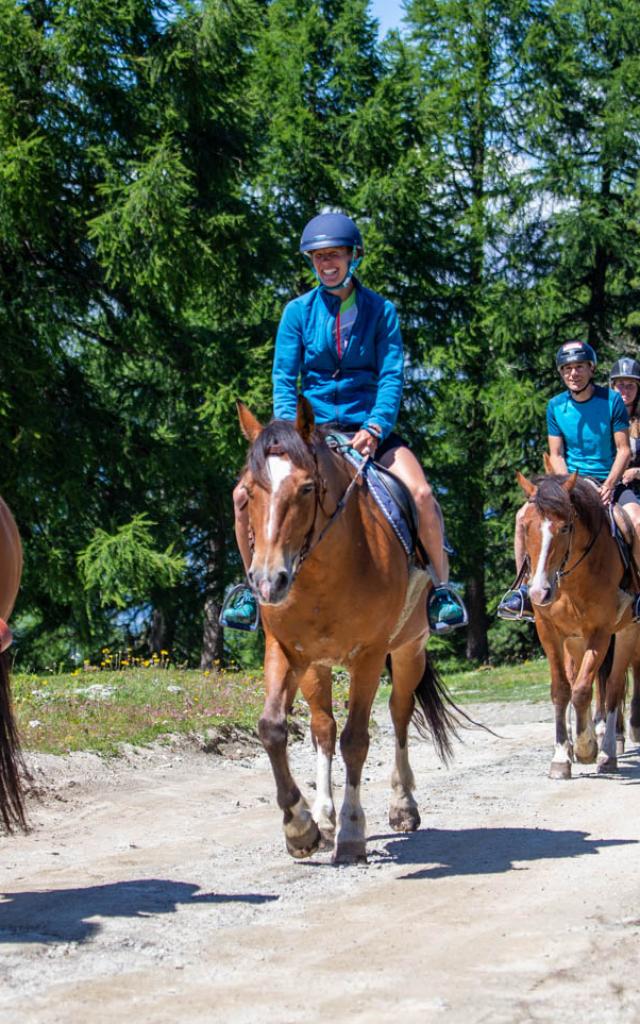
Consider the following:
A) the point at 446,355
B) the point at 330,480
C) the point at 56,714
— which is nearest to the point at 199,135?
the point at 446,355

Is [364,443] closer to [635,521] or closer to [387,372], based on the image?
[387,372]

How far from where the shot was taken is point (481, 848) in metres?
7.44

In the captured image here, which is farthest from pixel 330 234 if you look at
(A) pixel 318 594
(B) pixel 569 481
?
(B) pixel 569 481

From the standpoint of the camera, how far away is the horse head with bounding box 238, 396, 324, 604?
20.3 feet

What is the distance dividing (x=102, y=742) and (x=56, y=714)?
1.42m

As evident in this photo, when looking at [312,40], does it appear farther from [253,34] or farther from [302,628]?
[302,628]

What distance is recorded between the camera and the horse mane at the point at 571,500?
10.6 meters

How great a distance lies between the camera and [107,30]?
911 inches

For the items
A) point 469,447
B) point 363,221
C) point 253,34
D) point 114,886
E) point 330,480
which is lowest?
point 114,886

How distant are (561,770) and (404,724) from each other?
2.15 meters

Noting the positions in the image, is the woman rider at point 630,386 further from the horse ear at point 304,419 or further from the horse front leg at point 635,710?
the horse ear at point 304,419

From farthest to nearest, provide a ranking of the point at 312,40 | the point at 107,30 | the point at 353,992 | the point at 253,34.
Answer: the point at 312,40 → the point at 253,34 → the point at 107,30 → the point at 353,992

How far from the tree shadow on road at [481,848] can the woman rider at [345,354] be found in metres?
1.61

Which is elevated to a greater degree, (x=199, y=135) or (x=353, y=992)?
(x=199, y=135)
